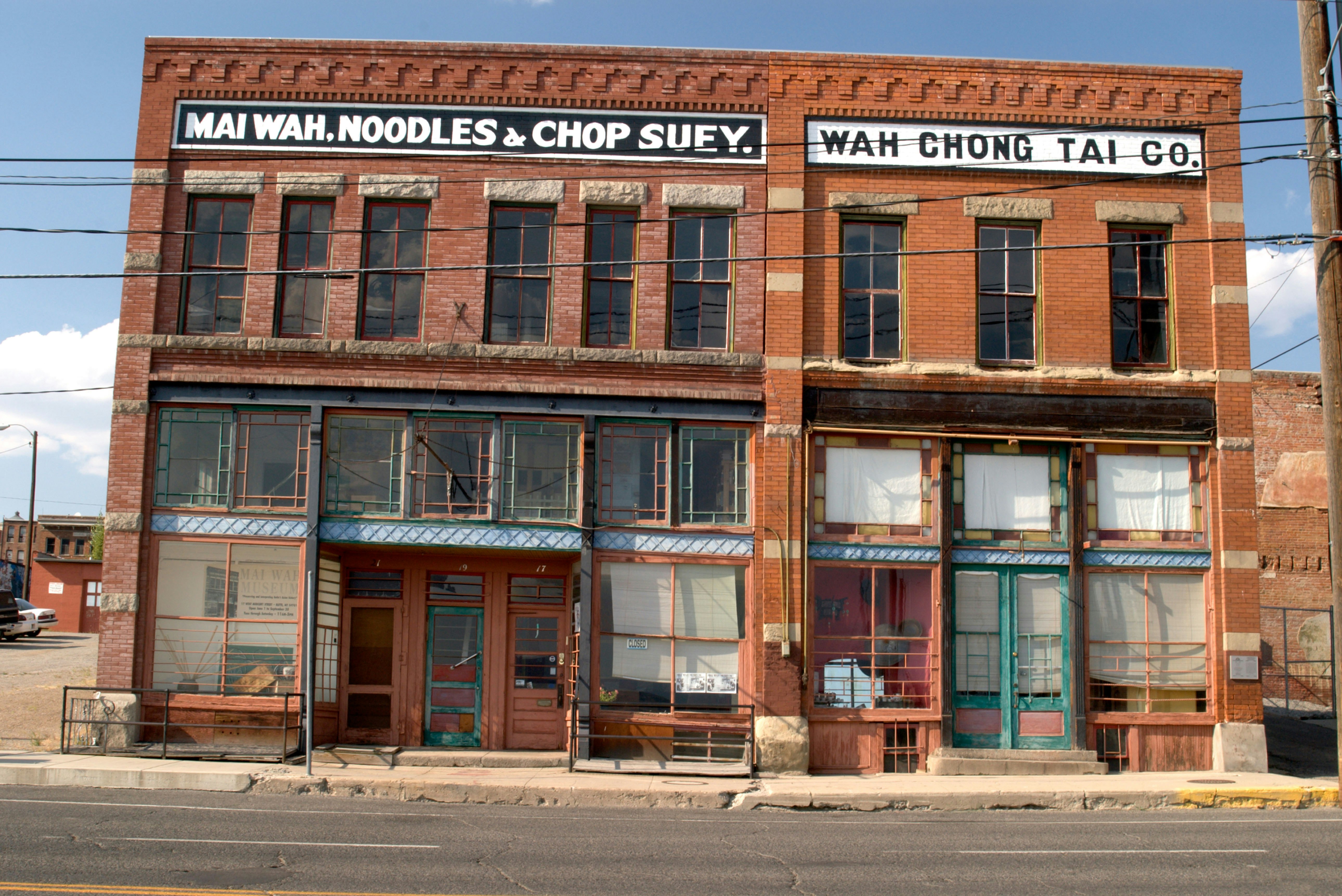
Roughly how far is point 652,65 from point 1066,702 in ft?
38.0

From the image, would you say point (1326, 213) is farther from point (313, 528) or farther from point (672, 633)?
point (313, 528)

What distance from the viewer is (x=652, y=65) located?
16781 millimetres

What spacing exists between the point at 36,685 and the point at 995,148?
1947cm

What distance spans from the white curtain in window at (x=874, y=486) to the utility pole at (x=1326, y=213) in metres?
5.40

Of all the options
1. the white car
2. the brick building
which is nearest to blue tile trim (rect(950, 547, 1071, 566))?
the brick building

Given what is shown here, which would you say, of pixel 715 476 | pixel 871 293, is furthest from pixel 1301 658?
pixel 715 476

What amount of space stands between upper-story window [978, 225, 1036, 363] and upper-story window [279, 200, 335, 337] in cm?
1020

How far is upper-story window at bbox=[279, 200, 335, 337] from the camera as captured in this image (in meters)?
16.6

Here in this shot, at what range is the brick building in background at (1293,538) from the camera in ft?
82.7

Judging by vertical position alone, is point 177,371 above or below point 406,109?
below

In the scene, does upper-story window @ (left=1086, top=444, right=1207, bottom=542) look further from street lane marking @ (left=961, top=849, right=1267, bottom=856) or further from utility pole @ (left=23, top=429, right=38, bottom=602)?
utility pole @ (left=23, top=429, right=38, bottom=602)

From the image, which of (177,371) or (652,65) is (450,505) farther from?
(652,65)

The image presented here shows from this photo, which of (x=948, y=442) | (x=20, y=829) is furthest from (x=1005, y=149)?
(x=20, y=829)

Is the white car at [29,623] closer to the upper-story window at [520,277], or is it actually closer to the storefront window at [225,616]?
the storefront window at [225,616]
